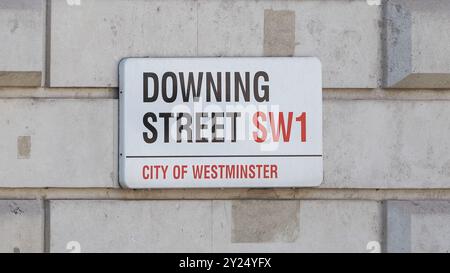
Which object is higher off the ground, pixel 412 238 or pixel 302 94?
pixel 302 94

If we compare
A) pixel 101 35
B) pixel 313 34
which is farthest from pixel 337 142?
pixel 101 35

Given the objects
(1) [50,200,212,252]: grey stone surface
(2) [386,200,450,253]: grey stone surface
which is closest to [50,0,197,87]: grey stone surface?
(1) [50,200,212,252]: grey stone surface

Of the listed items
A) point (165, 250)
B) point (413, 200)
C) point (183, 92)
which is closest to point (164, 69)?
point (183, 92)

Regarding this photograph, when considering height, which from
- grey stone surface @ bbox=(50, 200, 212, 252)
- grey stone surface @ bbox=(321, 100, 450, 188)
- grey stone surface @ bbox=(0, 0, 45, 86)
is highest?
grey stone surface @ bbox=(0, 0, 45, 86)

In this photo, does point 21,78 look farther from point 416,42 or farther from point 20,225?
point 416,42

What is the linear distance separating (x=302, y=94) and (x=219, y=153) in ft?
1.87

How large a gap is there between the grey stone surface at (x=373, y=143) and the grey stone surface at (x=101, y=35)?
1076mm

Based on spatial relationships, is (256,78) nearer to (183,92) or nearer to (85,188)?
(183,92)

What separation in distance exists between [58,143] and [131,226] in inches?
24.4

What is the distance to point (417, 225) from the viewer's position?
11.6 ft

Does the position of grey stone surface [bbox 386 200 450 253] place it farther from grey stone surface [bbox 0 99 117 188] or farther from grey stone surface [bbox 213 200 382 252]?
grey stone surface [bbox 0 99 117 188]

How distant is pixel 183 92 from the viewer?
3.48m

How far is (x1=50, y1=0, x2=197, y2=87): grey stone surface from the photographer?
11.6ft

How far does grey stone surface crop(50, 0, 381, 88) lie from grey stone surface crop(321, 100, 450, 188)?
0.54 ft
